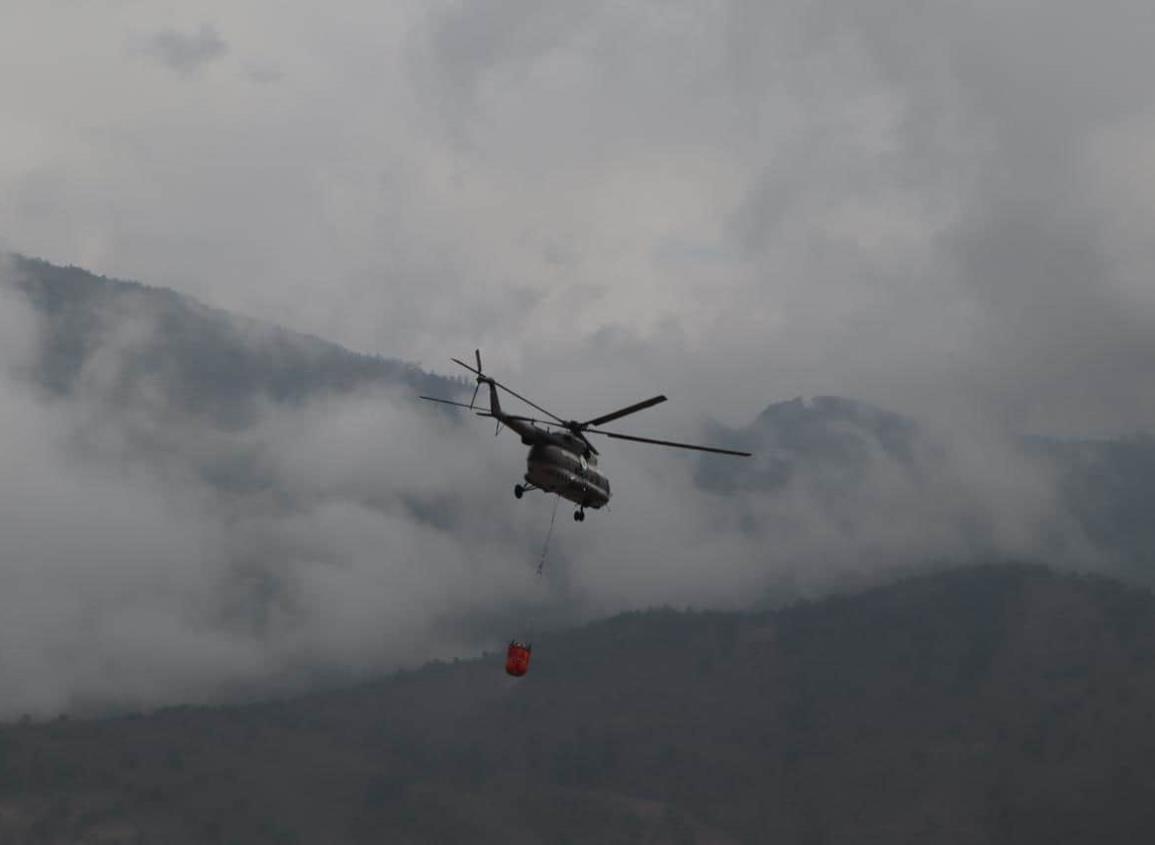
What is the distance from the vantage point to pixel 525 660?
121 metres

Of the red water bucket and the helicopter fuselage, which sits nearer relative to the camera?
the helicopter fuselage

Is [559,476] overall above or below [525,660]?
above

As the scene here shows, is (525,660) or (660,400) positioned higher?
(660,400)

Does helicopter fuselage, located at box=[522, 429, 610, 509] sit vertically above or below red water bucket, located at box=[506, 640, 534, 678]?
above

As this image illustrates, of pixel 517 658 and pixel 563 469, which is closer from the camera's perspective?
pixel 563 469

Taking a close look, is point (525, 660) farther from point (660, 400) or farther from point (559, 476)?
point (660, 400)

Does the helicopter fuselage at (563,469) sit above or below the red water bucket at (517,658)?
above

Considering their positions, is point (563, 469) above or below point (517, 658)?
above

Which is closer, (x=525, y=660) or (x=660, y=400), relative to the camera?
(x=660, y=400)

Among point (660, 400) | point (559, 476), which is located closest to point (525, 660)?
point (559, 476)

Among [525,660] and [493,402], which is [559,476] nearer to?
[493,402]

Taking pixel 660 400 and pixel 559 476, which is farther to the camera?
pixel 559 476

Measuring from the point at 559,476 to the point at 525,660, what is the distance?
668 inches

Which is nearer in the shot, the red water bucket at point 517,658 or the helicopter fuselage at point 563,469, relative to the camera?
the helicopter fuselage at point 563,469
